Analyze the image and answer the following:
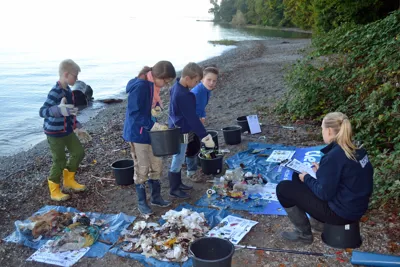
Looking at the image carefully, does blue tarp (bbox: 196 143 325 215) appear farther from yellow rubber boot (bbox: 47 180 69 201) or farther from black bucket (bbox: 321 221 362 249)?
yellow rubber boot (bbox: 47 180 69 201)

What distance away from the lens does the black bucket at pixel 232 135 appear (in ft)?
20.4

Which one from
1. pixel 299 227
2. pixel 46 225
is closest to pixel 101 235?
pixel 46 225

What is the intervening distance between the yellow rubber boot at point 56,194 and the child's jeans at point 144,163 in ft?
3.95

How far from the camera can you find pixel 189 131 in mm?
4535

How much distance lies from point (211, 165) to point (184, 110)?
111 centimetres

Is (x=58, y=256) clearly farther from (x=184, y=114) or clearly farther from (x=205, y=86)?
(x=205, y=86)

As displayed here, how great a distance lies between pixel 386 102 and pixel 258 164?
218 centimetres

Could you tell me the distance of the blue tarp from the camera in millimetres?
4152

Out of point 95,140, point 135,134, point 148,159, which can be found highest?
point 135,134

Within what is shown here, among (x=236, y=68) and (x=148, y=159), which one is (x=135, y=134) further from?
(x=236, y=68)

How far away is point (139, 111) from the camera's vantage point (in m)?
3.81

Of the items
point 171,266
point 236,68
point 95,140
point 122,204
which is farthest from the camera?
point 236,68

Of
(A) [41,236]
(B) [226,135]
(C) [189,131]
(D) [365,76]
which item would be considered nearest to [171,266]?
(A) [41,236]

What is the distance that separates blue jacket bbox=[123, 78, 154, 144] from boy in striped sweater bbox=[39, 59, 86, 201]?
0.82m
